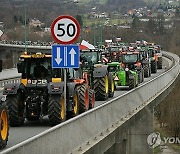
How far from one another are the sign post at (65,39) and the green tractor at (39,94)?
5.70ft

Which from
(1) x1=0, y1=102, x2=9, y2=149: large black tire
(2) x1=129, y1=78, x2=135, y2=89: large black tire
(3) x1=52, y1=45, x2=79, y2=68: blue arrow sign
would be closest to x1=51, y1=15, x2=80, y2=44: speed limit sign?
(3) x1=52, y1=45, x2=79, y2=68: blue arrow sign

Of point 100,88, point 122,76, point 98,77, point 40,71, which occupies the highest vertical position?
point 40,71

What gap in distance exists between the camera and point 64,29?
1412cm

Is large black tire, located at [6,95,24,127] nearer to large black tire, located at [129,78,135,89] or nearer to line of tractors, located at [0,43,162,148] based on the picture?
line of tractors, located at [0,43,162,148]

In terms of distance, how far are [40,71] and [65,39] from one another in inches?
150

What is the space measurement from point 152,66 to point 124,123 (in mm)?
35159

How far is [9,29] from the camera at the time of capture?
13012 centimetres

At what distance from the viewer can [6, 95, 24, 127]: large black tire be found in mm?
16719

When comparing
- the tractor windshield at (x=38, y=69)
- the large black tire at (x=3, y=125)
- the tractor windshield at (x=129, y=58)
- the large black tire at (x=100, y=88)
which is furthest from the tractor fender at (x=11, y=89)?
the tractor windshield at (x=129, y=58)

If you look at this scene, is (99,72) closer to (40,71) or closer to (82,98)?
(82,98)

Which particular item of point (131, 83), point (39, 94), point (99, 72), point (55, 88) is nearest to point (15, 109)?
point (39, 94)

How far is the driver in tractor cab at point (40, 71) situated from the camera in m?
17.6

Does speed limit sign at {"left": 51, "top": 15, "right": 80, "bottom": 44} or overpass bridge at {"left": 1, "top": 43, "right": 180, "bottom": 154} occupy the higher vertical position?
speed limit sign at {"left": 51, "top": 15, "right": 80, "bottom": 44}

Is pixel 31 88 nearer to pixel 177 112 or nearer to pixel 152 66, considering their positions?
pixel 152 66
